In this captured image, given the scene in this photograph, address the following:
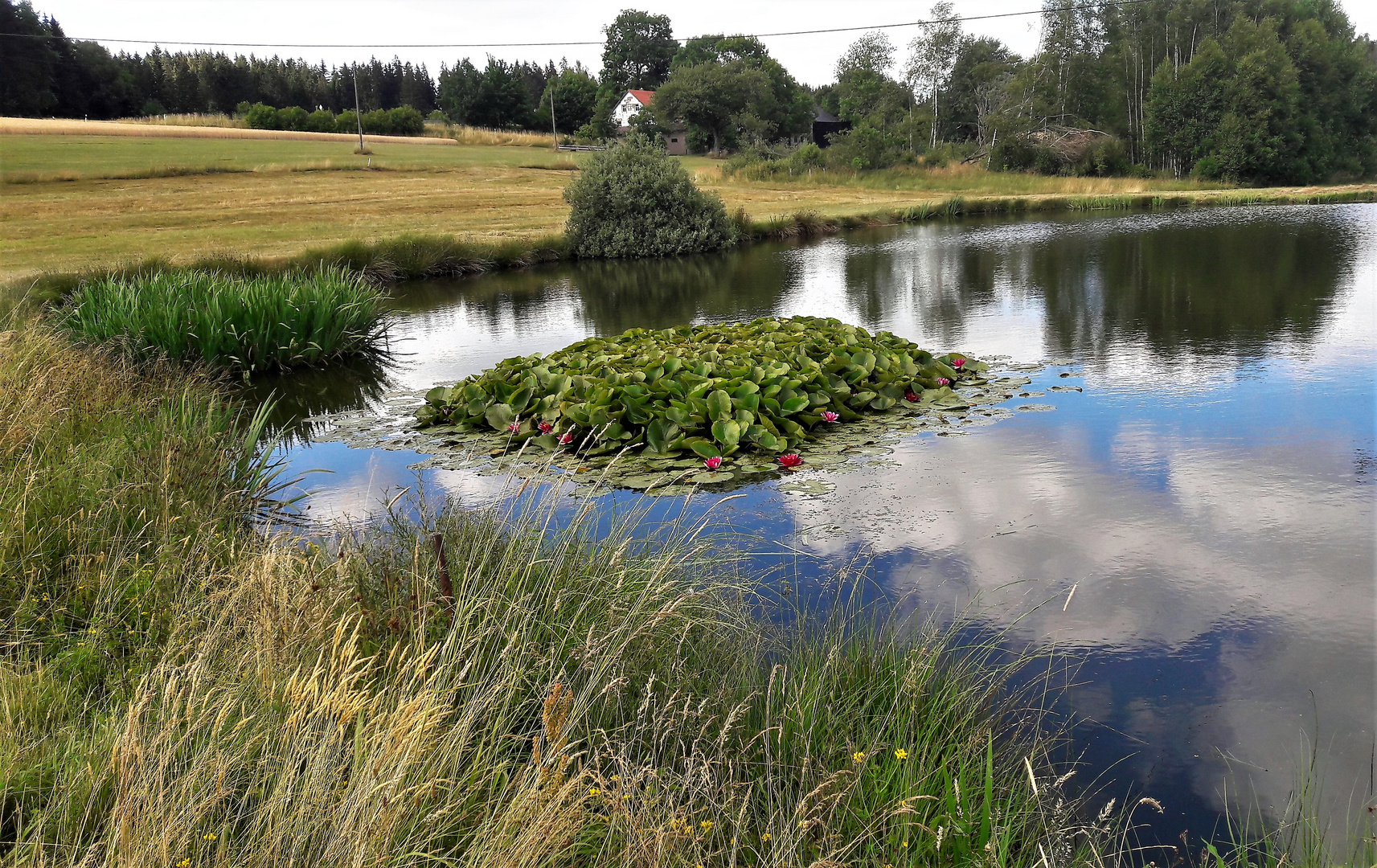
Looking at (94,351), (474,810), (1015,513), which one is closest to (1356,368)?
(1015,513)

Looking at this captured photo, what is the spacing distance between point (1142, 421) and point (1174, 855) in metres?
5.16

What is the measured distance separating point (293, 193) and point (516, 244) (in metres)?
16.1

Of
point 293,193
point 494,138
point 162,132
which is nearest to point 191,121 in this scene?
point 162,132

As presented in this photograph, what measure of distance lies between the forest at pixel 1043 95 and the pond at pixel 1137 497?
31885 millimetres

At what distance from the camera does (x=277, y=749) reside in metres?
2.36

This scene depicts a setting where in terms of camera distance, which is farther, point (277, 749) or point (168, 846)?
point (277, 749)

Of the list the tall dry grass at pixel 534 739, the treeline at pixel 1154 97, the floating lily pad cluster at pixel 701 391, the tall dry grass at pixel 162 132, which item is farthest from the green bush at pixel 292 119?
the tall dry grass at pixel 534 739

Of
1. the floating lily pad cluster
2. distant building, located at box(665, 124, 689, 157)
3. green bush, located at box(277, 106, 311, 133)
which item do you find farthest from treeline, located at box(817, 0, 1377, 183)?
the floating lily pad cluster

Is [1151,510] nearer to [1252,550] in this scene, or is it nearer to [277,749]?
[1252,550]

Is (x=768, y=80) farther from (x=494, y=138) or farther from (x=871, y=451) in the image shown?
(x=871, y=451)

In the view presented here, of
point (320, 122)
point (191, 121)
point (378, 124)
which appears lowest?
point (191, 121)

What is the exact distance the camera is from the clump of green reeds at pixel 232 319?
970 centimetres

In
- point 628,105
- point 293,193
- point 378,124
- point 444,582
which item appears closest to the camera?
point 444,582

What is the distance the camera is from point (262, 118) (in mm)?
51469
